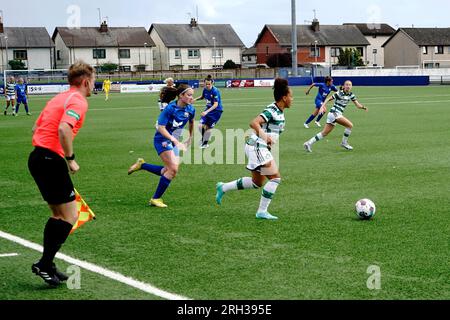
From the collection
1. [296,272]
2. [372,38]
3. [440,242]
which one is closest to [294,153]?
[440,242]

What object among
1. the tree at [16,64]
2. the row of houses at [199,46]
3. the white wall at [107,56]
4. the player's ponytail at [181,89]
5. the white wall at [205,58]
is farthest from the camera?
the white wall at [205,58]

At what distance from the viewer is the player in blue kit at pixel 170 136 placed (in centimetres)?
1114

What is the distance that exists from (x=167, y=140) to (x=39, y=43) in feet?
334

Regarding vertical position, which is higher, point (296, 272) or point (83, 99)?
point (83, 99)

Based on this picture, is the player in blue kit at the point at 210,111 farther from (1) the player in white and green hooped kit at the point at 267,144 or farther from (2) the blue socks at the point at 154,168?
(1) the player in white and green hooped kit at the point at 267,144

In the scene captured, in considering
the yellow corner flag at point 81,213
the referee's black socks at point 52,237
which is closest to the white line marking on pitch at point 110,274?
the yellow corner flag at point 81,213

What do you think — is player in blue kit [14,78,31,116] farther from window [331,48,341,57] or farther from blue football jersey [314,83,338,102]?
window [331,48,341,57]

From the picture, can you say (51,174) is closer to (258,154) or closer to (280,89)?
(258,154)

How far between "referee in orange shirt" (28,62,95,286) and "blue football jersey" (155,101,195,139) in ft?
14.2

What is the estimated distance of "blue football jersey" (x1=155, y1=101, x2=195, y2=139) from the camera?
37.0ft

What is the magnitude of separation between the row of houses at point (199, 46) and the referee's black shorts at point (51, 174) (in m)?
98.3
